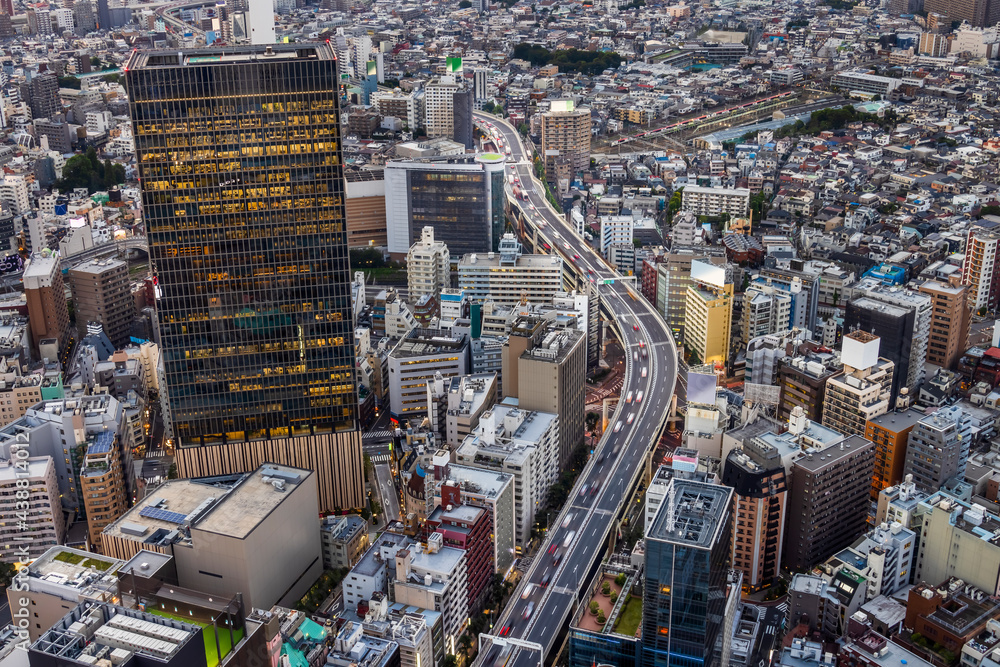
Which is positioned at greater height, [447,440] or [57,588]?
[57,588]

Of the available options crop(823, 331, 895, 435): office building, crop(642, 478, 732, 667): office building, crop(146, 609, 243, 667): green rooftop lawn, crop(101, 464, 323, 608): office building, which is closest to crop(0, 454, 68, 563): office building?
crop(101, 464, 323, 608): office building

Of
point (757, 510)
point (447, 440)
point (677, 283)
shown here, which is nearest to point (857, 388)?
point (757, 510)

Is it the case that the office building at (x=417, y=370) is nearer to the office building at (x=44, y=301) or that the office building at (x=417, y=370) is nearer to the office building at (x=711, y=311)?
the office building at (x=711, y=311)

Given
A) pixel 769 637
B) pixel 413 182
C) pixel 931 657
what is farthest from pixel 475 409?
pixel 413 182

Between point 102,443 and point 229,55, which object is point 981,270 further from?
point 102,443

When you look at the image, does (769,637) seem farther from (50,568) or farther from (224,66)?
(224,66)

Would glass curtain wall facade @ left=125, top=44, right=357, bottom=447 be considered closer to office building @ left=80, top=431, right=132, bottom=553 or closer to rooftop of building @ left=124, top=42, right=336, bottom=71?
rooftop of building @ left=124, top=42, right=336, bottom=71
